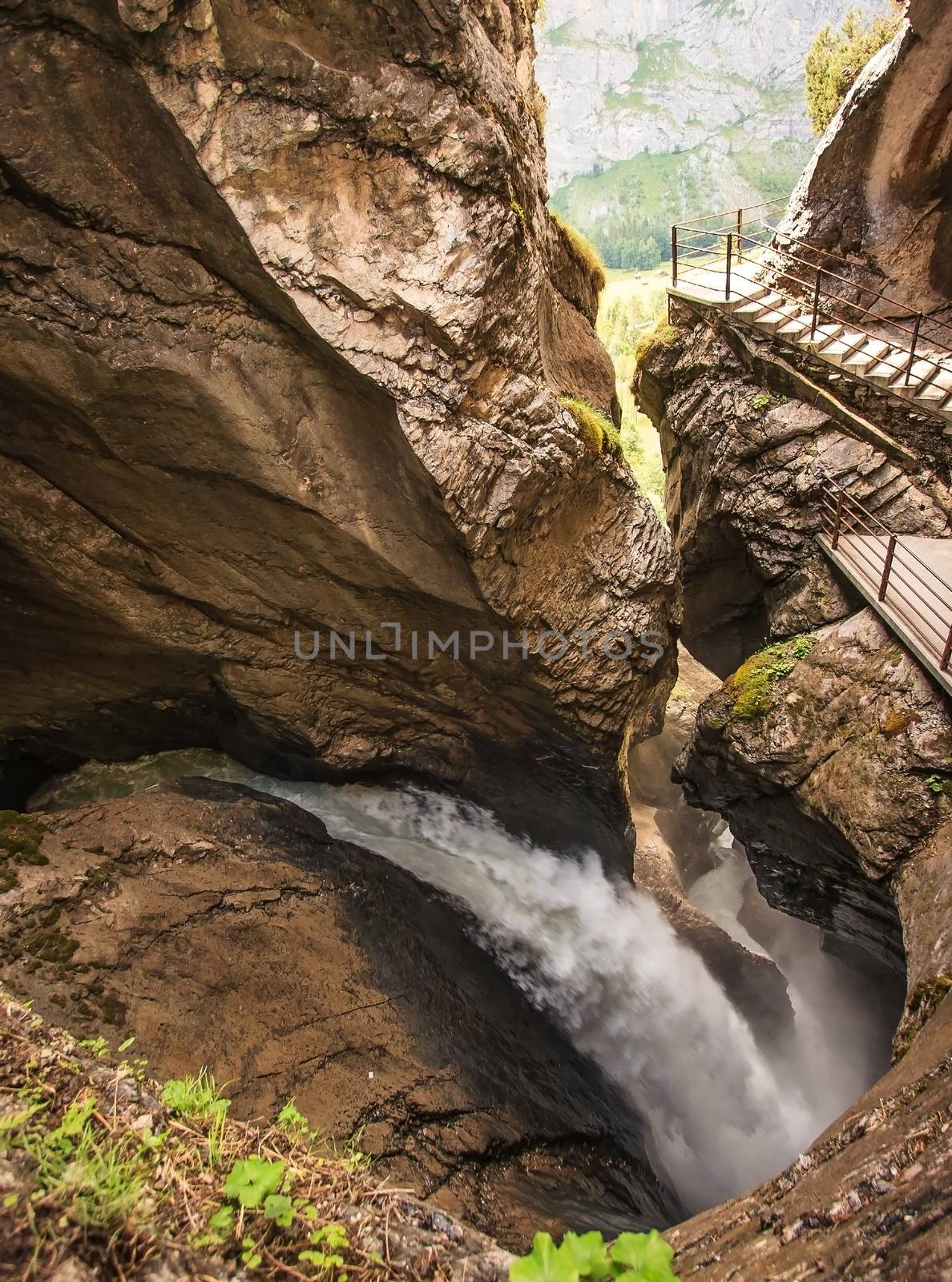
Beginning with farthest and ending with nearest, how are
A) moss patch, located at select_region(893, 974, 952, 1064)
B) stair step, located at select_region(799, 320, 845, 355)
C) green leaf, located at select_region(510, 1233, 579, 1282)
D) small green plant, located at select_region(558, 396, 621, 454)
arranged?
1. stair step, located at select_region(799, 320, 845, 355)
2. small green plant, located at select_region(558, 396, 621, 454)
3. moss patch, located at select_region(893, 974, 952, 1064)
4. green leaf, located at select_region(510, 1233, 579, 1282)

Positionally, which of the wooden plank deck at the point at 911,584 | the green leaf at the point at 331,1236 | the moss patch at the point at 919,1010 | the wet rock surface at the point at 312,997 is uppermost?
the wooden plank deck at the point at 911,584

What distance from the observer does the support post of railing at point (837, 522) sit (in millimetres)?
9797

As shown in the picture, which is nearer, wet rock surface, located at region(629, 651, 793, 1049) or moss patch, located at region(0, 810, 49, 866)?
moss patch, located at region(0, 810, 49, 866)

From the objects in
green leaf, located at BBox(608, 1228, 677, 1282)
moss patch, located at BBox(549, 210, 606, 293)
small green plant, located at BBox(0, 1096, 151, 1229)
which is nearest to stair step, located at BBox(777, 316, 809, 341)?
moss patch, located at BBox(549, 210, 606, 293)

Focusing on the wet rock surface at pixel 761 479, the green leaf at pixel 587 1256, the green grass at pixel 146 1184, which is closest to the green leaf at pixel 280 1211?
the green grass at pixel 146 1184

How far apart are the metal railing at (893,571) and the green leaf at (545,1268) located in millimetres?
7032

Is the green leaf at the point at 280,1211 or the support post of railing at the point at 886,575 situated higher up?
the support post of railing at the point at 886,575

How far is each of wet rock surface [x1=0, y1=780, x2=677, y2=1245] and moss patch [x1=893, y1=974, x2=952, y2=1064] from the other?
268 centimetres

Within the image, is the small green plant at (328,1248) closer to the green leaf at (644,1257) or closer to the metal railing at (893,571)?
the green leaf at (644,1257)

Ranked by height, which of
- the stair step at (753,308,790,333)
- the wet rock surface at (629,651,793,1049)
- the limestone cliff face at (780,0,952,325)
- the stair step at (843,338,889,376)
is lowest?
the wet rock surface at (629,651,793,1049)

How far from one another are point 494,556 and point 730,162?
148 m

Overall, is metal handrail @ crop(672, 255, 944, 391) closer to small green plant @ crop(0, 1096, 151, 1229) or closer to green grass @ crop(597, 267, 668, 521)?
small green plant @ crop(0, 1096, 151, 1229)

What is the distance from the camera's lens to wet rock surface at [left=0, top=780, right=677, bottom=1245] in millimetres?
5094

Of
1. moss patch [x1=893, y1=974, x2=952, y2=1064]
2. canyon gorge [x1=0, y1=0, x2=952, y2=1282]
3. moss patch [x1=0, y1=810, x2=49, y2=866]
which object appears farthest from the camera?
moss patch [x1=0, y1=810, x2=49, y2=866]
